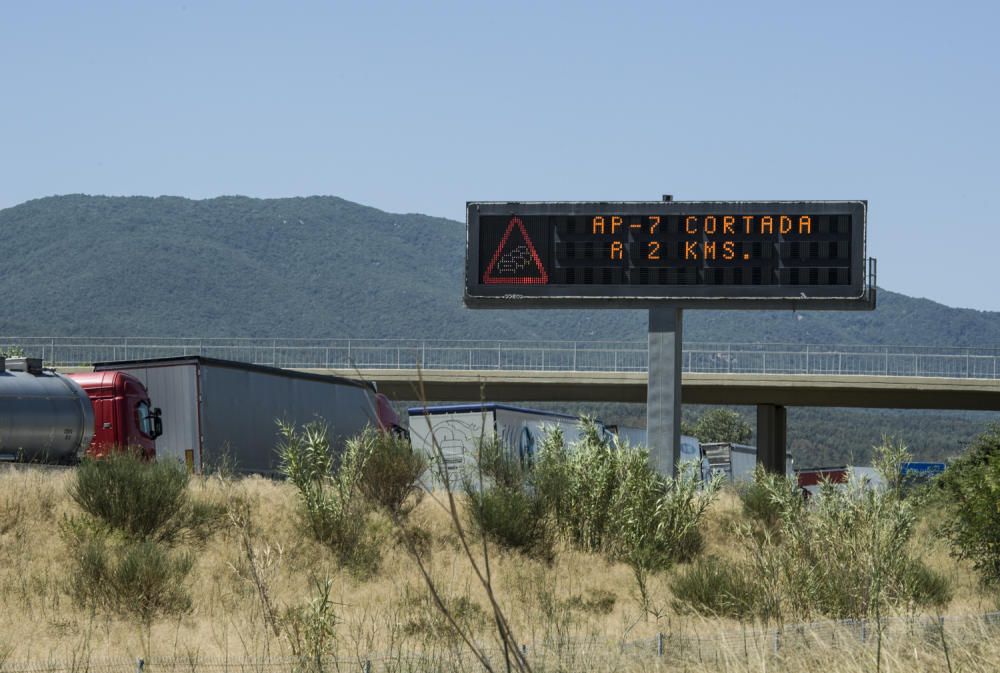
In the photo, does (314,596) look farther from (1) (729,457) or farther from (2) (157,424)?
(1) (729,457)

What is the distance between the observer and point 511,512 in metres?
26.9

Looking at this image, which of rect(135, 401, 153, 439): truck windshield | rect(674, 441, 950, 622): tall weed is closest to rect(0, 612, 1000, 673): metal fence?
rect(674, 441, 950, 622): tall weed

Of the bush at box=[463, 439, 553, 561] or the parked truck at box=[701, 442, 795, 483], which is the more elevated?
the bush at box=[463, 439, 553, 561]

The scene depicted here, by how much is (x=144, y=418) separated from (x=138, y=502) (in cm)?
615

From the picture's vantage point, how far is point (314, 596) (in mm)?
20719

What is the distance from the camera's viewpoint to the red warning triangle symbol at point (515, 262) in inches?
1298

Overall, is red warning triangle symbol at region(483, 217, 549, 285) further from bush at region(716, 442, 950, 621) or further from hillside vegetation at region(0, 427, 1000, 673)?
bush at region(716, 442, 950, 621)

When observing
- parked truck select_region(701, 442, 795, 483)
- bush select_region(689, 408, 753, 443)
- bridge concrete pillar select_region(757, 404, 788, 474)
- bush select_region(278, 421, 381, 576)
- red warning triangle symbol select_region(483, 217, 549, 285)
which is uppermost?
red warning triangle symbol select_region(483, 217, 549, 285)

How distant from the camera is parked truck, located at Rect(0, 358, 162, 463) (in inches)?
1091

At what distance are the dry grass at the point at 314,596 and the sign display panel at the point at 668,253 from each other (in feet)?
17.4

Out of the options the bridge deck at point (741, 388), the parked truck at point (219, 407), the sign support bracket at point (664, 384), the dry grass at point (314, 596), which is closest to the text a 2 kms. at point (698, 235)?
the sign support bracket at point (664, 384)

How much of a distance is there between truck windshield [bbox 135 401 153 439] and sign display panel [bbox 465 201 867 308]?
758 cm

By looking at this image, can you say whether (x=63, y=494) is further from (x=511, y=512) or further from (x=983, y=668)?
(x=983, y=668)

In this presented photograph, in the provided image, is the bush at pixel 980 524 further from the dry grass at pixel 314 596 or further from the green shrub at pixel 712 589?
the green shrub at pixel 712 589
